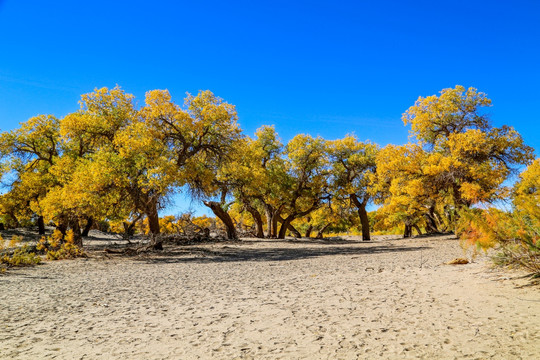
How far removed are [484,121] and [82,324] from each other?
66.0 feet

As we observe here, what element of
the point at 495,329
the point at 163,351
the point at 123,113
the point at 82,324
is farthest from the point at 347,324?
the point at 123,113

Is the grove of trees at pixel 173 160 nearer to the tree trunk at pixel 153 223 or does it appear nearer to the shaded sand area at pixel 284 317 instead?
the tree trunk at pixel 153 223

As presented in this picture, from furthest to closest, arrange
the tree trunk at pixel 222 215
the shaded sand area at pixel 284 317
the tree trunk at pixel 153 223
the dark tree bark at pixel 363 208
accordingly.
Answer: the dark tree bark at pixel 363 208, the tree trunk at pixel 222 215, the tree trunk at pixel 153 223, the shaded sand area at pixel 284 317

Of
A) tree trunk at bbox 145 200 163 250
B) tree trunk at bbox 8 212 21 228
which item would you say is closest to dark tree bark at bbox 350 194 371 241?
tree trunk at bbox 145 200 163 250

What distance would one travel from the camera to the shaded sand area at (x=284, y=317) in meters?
3.60

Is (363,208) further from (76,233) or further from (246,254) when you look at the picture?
(76,233)

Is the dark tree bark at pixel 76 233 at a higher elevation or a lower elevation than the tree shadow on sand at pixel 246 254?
higher

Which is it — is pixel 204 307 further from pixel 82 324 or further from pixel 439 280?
pixel 439 280

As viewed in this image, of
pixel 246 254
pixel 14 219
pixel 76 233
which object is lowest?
pixel 246 254

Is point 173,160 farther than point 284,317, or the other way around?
point 173,160

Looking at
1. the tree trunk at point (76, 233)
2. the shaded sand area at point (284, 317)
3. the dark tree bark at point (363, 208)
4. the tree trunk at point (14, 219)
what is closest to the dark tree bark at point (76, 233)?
the tree trunk at point (76, 233)

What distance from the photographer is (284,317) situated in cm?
471

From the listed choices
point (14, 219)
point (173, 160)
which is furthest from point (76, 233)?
point (14, 219)

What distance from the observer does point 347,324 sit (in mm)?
4297
